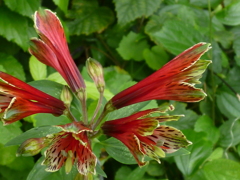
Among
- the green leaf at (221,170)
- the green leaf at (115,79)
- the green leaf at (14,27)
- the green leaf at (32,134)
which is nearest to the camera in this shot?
the green leaf at (32,134)

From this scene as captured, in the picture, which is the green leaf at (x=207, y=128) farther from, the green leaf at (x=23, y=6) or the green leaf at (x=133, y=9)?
the green leaf at (x=23, y=6)

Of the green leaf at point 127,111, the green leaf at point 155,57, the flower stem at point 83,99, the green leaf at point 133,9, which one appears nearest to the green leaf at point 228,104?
the green leaf at point 155,57

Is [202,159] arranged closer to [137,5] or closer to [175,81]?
[175,81]

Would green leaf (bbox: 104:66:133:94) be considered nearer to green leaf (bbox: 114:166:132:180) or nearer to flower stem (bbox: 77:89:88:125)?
green leaf (bbox: 114:166:132:180)

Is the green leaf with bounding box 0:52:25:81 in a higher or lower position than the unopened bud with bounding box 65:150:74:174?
lower

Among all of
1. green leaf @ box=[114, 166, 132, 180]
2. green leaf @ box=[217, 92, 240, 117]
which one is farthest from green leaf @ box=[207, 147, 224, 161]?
green leaf @ box=[114, 166, 132, 180]

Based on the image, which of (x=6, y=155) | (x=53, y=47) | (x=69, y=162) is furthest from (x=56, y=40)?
(x=6, y=155)
